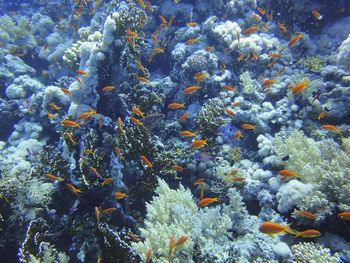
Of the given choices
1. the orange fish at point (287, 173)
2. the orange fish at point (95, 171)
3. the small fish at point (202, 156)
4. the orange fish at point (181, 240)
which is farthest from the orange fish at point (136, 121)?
the orange fish at point (287, 173)

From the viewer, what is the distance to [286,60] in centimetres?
918

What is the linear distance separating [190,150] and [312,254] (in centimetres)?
348

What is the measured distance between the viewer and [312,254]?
423 cm

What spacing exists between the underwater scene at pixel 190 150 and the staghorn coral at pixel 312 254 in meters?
0.02

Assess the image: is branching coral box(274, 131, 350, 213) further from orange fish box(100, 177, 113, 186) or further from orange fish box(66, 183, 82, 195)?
orange fish box(66, 183, 82, 195)

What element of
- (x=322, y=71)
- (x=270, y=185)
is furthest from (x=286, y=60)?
(x=270, y=185)

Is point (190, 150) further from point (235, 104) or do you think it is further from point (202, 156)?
point (235, 104)

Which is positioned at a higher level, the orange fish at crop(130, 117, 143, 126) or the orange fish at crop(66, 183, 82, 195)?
the orange fish at crop(130, 117, 143, 126)

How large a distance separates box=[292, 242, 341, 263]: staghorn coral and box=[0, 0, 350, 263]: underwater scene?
2cm

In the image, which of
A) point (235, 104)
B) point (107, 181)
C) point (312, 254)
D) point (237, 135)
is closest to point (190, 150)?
point (237, 135)

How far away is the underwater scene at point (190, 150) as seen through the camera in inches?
192

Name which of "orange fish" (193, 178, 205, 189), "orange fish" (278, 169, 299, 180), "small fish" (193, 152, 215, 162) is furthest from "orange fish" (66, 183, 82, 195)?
"orange fish" (278, 169, 299, 180)

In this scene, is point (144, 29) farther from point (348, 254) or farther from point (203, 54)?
point (348, 254)

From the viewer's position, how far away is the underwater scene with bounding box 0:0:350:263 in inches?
192
